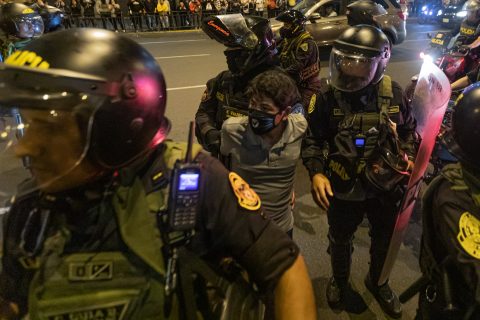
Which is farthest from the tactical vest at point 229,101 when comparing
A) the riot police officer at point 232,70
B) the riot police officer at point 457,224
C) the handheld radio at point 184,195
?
the handheld radio at point 184,195

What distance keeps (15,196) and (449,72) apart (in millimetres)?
5024

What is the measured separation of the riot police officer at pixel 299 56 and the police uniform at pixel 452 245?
2.51m

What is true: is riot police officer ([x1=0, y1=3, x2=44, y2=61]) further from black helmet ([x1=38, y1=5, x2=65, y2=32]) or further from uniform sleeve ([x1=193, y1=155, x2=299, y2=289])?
uniform sleeve ([x1=193, y1=155, x2=299, y2=289])

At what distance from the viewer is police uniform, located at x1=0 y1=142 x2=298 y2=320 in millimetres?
1050

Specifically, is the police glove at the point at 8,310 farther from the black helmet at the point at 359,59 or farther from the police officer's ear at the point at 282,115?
the black helmet at the point at 359,59

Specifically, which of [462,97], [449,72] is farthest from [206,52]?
[462,97]

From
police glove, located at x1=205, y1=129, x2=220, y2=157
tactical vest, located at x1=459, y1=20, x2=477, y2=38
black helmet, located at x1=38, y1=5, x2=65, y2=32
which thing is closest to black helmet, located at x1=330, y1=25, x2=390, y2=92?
police glove, located at x1=205, y1=129, x2=220, y2=157

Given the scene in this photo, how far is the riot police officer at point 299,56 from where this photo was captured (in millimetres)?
4156

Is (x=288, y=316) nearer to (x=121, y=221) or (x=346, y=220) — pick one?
Answer: (x=121, y=221)

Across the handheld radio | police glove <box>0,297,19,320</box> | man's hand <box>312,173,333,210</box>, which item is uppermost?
the handheld radio

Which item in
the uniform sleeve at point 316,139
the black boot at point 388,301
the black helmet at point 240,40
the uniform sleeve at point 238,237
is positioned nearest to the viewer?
the uniform sleeve at point 238,237

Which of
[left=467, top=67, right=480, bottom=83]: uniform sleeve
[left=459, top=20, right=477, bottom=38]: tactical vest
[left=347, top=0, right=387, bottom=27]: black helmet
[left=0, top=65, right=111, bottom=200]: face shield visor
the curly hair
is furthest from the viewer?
[left=347, top=0, right=387, bottom=27]: black helmet

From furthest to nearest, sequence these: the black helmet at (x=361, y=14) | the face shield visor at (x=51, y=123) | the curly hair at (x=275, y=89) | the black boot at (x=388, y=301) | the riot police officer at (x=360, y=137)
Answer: the black helmet at (x=361, y=14), the black boot at (x=388, y=301), the riot police officer at (x=360, y=137), the curly hair at (x=275, y=89), the face shield visor at (x=51, y=123)

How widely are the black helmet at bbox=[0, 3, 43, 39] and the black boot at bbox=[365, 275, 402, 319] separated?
4248 millimetres
